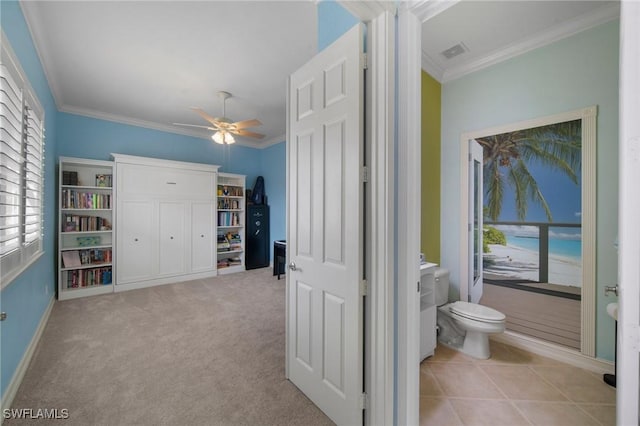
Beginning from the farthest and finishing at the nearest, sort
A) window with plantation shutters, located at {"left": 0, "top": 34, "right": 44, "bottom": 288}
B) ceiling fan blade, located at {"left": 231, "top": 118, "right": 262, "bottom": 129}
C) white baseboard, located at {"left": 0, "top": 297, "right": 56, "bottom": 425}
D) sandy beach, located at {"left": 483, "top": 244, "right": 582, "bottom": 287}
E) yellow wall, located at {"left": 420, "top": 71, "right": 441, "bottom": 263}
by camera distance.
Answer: sandy beach, located at {"left": 483, "top": 244, "right": 582, "bottom": 287} → ceiling fan blade, located at {"left": 231, "top": 118, "right": 262, "bottom": 129} → yellow wall, located at {"left": 420, "top": 71, "right": 441, "bottom": 263} → white baseboard, located at {"left": 0, "top": 297, "right": 56, "bottom": 425} → window with plantation shutters, located at {"left": 0, "top": 34, "right": 44, "bottom": 288}

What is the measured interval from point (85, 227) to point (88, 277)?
0.73 metres

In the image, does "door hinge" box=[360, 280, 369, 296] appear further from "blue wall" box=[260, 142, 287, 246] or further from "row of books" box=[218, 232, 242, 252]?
"row of books" box=[218, 232, 242, 252]

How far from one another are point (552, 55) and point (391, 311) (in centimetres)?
260

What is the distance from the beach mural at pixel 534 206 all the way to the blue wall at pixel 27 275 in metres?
5.15

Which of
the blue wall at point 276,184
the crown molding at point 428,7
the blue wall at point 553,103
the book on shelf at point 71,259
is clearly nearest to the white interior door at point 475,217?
the blue wall at point 553,103

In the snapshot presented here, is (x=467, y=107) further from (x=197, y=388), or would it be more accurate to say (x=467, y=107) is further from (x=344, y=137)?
(x=197, y=388)

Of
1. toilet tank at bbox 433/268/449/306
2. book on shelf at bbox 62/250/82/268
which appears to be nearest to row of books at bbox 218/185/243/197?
book on shelf at bbox 62/250/82/268

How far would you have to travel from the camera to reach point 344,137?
1448mm

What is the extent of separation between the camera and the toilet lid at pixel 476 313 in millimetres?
2145

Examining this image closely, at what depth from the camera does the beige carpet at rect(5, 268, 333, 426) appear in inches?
63.6

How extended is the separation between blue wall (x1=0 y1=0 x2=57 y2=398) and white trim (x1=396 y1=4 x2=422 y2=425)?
2.35 m

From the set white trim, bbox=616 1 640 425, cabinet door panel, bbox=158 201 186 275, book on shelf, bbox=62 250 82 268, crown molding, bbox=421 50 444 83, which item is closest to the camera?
white trim, bbox=616 1 640 425

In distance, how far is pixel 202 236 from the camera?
4.75 metres

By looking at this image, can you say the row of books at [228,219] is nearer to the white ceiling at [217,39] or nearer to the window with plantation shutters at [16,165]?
the white ceiling at [217,39]
